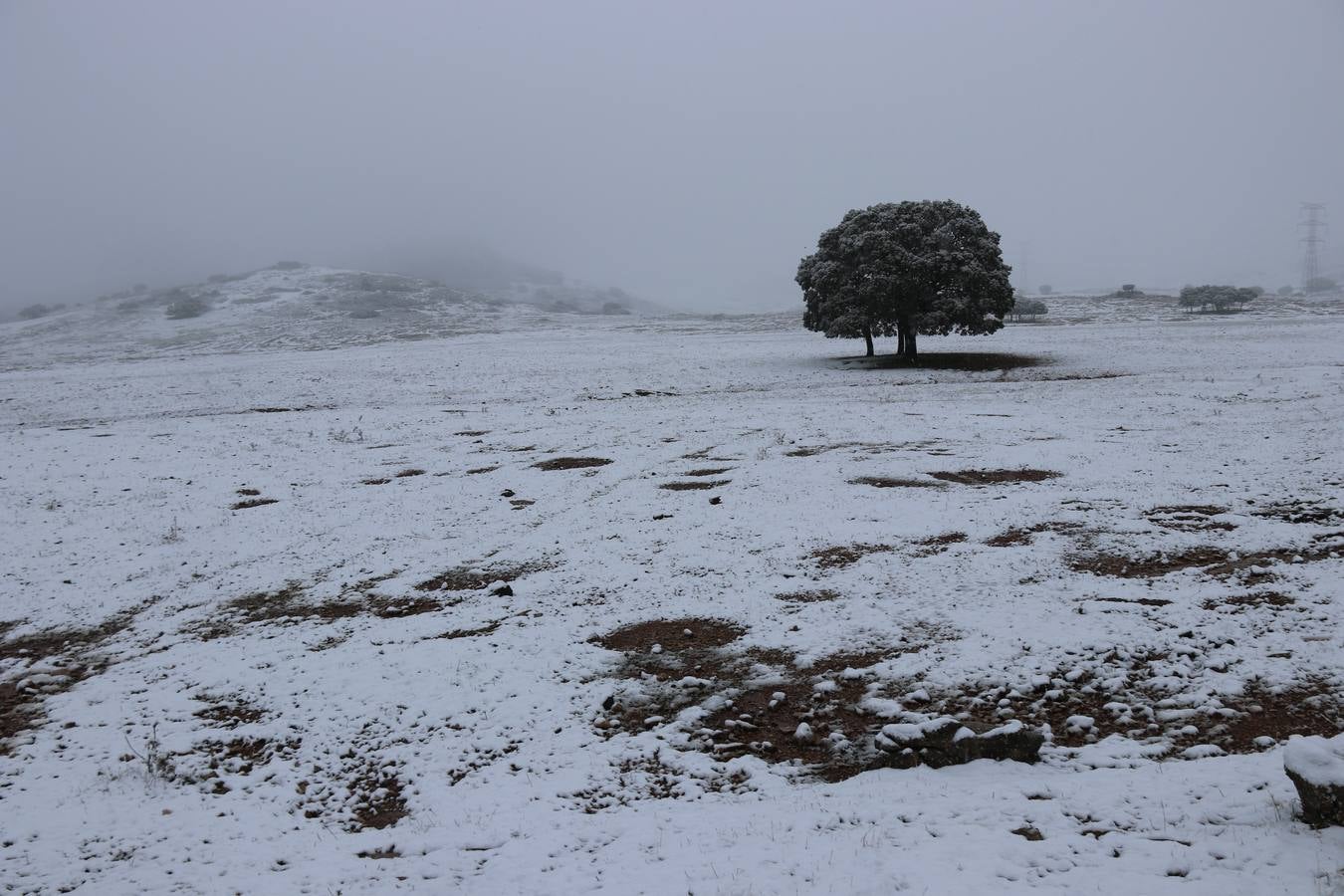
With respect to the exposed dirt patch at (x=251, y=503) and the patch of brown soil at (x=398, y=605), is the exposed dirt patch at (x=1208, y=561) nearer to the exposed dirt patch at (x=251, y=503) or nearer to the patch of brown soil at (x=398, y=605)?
the patch of brown soil at (x=398, y=605)

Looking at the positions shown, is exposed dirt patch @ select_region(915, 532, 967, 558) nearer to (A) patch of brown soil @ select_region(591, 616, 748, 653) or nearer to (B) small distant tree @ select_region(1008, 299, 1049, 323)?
(A) patch of brown soil @ select_region(591, 616, 748, 653)

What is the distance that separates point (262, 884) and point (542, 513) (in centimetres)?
1104

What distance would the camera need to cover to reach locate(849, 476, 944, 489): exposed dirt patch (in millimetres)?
17578

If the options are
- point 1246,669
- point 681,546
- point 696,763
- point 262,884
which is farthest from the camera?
point 681,546

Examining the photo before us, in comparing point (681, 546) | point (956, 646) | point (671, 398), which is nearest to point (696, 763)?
point (956, 646)

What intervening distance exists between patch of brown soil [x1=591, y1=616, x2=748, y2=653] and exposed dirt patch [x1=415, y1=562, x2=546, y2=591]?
10.9 ft

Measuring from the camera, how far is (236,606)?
1319cm

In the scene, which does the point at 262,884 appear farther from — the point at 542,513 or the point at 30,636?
the point at 542,513

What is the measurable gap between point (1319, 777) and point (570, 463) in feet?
62.5

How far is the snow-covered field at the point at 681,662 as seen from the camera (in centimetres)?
675

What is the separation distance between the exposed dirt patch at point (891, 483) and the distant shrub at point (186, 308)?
140m

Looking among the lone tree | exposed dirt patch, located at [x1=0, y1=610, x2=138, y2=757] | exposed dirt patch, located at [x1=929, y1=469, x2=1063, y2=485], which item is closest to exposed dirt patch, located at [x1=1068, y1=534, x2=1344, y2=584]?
exposed dirt patch, located at [x1=929, y1=469, x2=1063, y2=485]

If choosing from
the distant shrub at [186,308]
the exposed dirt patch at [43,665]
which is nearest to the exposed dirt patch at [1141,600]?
the exposed dirt patch at [43,665]

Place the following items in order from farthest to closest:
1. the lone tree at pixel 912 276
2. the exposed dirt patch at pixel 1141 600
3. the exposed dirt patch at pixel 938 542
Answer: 1. the lone tree at pixel 912 276
2. the exposed dirt patch at pixel 938 542
3. the exposed dirt patch at pixel 1141 600
